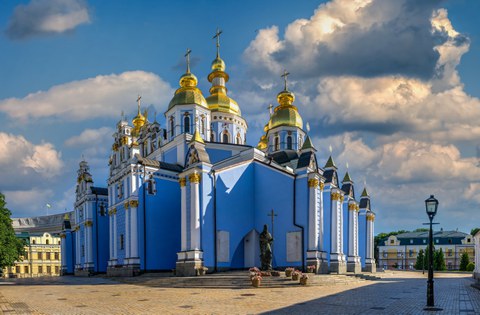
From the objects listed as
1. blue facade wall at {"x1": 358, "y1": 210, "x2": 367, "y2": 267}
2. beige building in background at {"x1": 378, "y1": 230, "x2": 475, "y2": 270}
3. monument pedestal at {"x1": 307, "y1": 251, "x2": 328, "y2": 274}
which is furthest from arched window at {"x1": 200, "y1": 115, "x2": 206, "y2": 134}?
beige building in background at {"x1": 378, "y1": 230, "x2": 475, "y2": 270}

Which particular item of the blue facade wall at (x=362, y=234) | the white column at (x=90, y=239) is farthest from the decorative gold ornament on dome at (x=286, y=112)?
the white column at (x=90, y=239)

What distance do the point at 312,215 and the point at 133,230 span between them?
43.3 ft

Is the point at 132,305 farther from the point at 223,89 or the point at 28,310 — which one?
the point at 223,89

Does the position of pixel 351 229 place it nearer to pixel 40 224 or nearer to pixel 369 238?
pixel 369 238

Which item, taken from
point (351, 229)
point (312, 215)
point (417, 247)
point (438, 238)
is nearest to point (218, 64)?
point (351, 229)

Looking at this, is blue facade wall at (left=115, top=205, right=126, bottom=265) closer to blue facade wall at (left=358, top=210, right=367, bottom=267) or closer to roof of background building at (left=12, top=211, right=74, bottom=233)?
blue facade wall at (left=358, top=210, right=367, bottom=267)

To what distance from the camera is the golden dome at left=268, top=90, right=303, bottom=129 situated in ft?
145

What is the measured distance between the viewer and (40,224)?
95.1 metres

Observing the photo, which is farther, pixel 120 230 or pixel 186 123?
pixel 186 123

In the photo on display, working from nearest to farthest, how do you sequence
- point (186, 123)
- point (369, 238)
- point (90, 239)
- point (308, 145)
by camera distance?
→ point (308, 145), point (186, 123), point (90, 239), point (369, 238)

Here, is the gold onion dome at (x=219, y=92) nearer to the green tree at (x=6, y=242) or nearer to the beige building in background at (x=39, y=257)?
the green tree at (x=6, y=242)

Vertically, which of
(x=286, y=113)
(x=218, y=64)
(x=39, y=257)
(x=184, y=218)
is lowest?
(x=39, y=257)

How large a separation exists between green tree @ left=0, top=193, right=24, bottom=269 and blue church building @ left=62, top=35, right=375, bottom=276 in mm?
7075

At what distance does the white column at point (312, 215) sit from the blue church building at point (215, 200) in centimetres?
6
